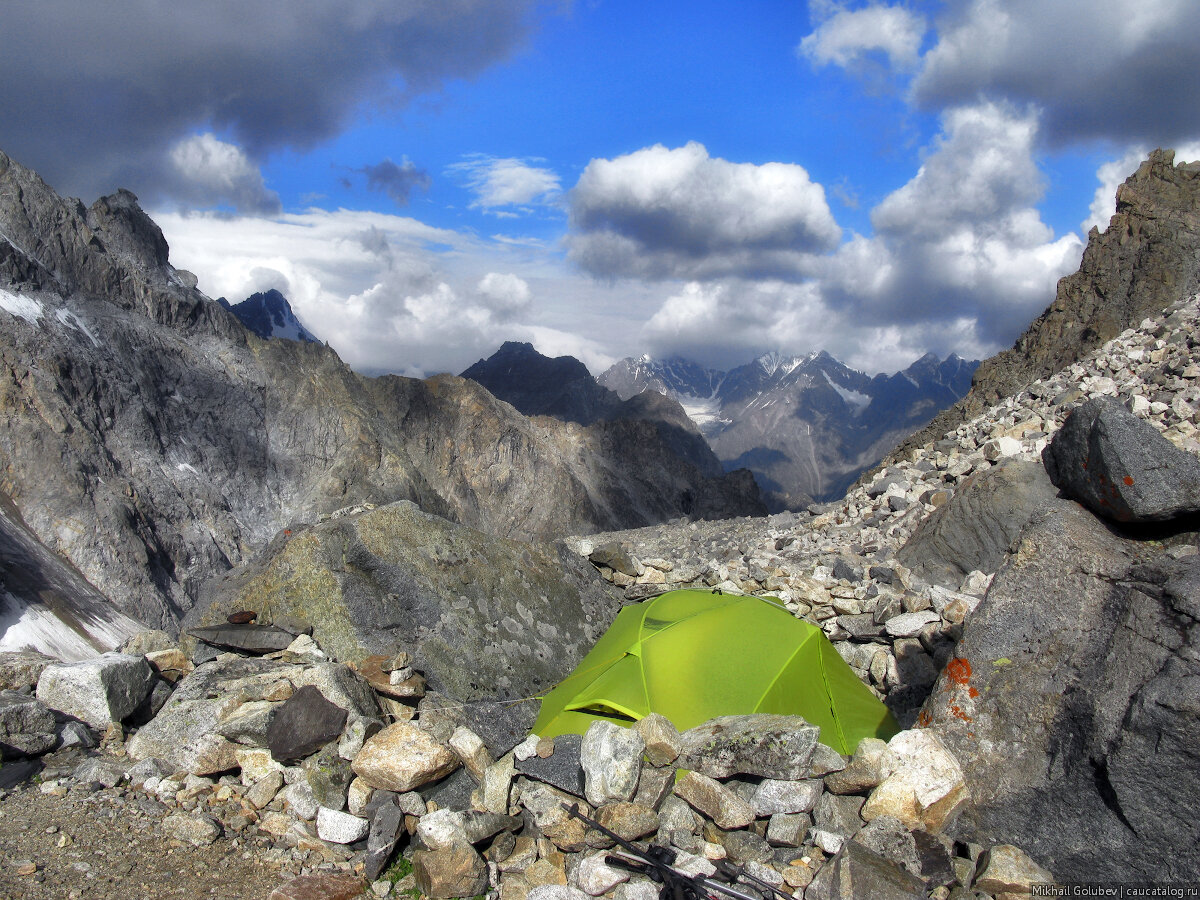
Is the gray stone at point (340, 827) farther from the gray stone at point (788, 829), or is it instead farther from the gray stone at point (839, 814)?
the gray stone at point (839, 814)

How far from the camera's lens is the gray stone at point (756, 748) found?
18.1ft

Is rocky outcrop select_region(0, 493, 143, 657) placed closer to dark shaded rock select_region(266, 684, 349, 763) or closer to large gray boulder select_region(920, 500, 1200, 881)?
dark shaded rock select_region(266, 684, 349, 763)

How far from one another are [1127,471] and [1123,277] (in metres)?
41.9

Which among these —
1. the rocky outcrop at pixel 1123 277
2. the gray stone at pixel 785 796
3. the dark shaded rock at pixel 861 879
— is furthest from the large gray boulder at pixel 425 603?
the rocky outcrop at pixel 1123 277

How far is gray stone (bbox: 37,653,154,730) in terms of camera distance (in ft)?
22.4

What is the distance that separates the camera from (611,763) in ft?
18.6

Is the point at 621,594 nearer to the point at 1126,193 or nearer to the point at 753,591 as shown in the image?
the point at 753,591

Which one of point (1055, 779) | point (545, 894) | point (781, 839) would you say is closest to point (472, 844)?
point (545, 894)

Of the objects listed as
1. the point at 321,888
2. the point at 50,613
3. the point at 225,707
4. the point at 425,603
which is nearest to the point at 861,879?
the point at 321,888

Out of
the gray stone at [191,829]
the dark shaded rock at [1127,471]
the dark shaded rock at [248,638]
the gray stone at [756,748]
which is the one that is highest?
the dark shaded rock at [1127,471]

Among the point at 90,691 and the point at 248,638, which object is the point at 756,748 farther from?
the point at 90,691

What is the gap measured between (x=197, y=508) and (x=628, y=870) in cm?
5115

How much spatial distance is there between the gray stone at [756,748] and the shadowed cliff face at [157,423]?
3916 cm

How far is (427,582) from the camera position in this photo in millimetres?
8383
